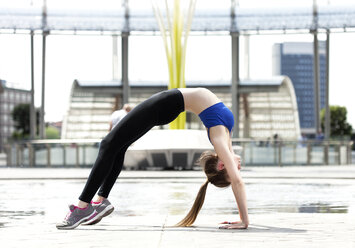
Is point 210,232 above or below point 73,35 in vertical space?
below

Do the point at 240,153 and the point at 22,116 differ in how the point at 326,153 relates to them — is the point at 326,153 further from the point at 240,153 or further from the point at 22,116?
the point at 22,116

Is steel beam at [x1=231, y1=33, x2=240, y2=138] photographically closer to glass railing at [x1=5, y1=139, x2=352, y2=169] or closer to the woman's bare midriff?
glass railing at [x1=5, y1=139, x2=352, y2=169]

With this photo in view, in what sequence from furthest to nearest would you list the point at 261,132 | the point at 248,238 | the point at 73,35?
the point at 261,132
the point at 73,35
the point at 248,238

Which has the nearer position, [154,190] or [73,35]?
[154,190]

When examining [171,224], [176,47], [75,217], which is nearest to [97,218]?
[75,217]

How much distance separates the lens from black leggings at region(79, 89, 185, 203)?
4.68m

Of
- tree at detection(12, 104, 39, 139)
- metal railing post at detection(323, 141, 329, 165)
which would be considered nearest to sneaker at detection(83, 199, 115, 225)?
metal railing post at detection(323, 141, 329, 165)

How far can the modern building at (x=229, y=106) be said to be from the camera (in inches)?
2441

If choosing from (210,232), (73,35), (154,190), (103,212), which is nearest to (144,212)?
(103,212)

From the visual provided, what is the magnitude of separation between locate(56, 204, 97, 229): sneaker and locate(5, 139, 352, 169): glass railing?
15.7 meters

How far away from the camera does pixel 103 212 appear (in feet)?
16.0

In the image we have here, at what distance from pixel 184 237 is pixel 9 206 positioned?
12.3 ft

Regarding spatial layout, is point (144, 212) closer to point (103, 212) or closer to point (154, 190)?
point (103, 212)

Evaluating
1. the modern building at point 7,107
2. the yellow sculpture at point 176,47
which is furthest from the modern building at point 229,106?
the modern building at point 7,107
